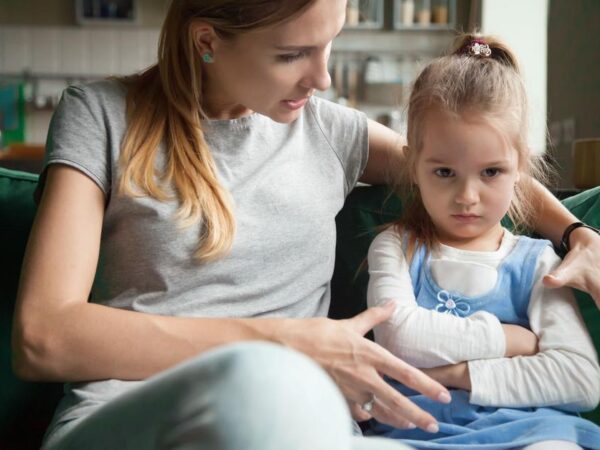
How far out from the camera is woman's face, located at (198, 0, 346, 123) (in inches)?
44.0

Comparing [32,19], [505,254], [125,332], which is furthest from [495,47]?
[32,19]

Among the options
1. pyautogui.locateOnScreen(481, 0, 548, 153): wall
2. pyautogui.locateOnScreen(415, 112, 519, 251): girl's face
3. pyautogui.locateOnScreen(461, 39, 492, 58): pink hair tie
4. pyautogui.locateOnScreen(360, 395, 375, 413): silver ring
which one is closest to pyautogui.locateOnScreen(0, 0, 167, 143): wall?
pyautogui.locateOnScreen(481, 0, 548, 153): wall

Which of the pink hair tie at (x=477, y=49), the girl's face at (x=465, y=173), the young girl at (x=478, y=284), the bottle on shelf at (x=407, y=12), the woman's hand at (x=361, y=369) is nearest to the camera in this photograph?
the woman's hand at (x=361, y=369)

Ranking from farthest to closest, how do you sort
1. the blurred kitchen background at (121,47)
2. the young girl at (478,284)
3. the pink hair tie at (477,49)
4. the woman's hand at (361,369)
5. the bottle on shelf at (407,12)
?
the bottle on shelf at (407,12), the blurred kitchen background at (121,47), the pink hair tie at (477,49), the young girl at (478,284), the woman's hand at (361,369)

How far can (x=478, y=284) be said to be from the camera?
3.83ft

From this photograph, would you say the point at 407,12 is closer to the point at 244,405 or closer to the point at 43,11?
the point at 43,11

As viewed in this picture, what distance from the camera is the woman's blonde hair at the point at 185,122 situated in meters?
1.13

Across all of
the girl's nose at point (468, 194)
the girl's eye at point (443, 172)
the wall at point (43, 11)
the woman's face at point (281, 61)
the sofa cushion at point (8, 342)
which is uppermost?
the wall at point (43, 11)

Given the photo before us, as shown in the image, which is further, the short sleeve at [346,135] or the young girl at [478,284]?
the short sleeve at [346,135]

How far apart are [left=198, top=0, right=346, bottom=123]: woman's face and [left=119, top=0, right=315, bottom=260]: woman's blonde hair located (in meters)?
0.02

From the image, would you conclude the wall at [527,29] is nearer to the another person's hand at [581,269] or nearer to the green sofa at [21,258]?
the green sofa at [21,258]

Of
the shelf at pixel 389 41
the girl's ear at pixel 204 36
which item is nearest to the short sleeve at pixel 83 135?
the girl's ear at pixel 204 36

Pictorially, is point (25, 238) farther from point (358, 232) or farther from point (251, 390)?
point (251, 390)

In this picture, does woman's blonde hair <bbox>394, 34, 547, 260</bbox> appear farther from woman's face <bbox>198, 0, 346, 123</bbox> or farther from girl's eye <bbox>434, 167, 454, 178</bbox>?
woman's face <bbox>198, 0, 346, 123</bbox>
